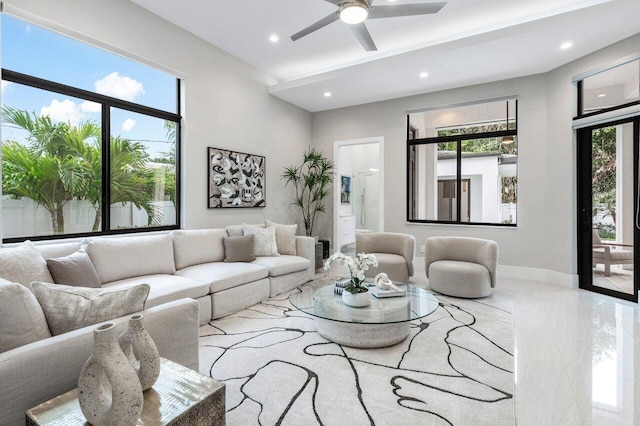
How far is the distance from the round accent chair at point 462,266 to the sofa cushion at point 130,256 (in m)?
3.21

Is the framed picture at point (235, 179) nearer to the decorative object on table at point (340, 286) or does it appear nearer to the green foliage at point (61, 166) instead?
the green foliage at point (61, 166)

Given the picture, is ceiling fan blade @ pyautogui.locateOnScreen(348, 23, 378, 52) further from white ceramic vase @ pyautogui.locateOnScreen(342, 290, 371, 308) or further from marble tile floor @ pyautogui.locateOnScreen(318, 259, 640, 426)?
marble tile floor @ pyautogui.locateOnScreen(318, 259, 640, 426)

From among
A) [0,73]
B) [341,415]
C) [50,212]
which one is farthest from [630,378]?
[0,73]

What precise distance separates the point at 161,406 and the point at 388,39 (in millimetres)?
4745

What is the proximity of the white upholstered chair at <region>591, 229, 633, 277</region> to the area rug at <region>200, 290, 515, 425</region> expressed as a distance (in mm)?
2042

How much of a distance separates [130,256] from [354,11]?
3.11 meters

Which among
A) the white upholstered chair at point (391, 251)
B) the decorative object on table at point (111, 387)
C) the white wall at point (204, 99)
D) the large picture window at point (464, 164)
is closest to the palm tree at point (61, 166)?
the white wall at point (204, 99)

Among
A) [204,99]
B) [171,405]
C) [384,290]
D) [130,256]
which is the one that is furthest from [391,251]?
[171,405]

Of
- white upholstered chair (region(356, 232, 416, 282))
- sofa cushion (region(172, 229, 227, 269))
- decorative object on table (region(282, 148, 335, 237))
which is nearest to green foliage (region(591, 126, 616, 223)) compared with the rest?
white upholstered chair (region(356, 232, 416, 282))

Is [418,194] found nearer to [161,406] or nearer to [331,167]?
[331,167]

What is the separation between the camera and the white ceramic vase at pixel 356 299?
2.64 metres

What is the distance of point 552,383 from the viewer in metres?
2.08

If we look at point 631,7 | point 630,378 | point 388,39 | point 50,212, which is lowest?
point 630,378

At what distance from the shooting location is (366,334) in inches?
99.2
